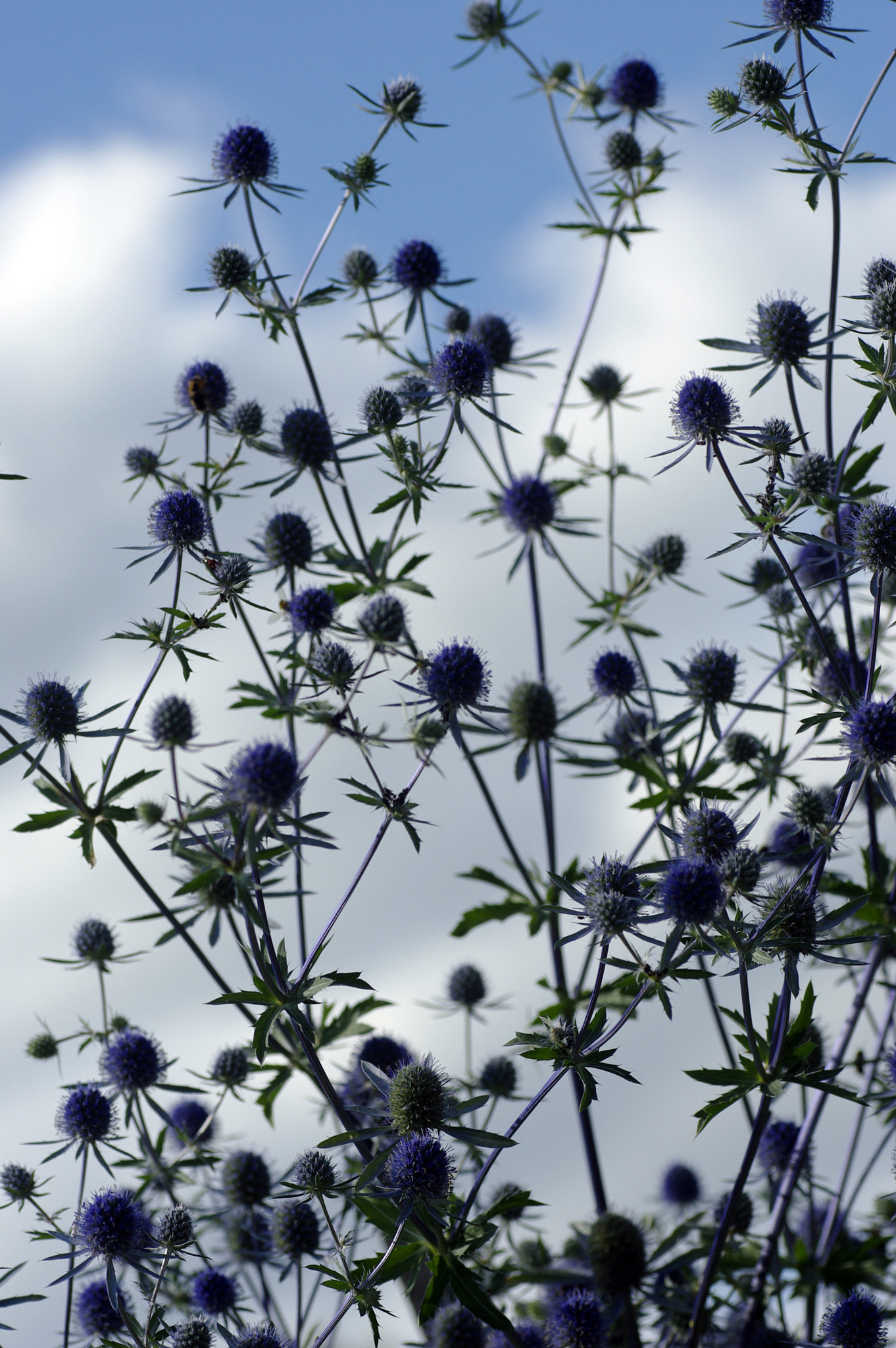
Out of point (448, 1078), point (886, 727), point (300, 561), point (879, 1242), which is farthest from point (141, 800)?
point (879, 1242)

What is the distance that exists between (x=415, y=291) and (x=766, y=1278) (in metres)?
3.26

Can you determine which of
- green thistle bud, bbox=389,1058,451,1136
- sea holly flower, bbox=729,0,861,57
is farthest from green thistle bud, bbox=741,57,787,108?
green thistle bud, bbox=389,1058,451,1136

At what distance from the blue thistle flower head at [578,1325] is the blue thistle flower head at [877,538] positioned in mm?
2025

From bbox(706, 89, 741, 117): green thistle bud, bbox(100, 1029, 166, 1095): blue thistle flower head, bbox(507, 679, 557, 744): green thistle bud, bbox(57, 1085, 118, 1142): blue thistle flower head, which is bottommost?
bbox(57, 1085, 118, 1142): blue thistle flower head

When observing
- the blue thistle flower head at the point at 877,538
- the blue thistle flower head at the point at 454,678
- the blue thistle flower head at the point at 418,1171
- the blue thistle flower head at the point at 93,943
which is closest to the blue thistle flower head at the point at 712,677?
the blue thistle flower head at the point at 877,538

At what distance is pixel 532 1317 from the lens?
3898mm

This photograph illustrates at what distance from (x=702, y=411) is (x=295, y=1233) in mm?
2430

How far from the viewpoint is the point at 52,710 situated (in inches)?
116

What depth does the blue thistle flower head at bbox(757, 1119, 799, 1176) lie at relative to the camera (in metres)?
3.49

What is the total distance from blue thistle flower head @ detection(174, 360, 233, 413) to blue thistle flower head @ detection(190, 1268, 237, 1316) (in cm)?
246

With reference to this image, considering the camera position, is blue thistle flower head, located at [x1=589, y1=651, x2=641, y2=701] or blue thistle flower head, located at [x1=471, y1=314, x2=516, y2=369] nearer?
blue thistle flower head, located at [x1=589, y1=651, x2=641, y2=701]

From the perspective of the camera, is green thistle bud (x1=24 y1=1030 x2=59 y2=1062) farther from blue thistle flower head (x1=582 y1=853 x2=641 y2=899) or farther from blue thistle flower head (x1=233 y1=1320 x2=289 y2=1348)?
blue thistle flower head (x1=582 y1=853 x2=641 y2=899)

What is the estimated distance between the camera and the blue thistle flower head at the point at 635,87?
4.50 metres

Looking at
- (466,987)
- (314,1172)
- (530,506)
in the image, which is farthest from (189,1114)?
(530,506)
